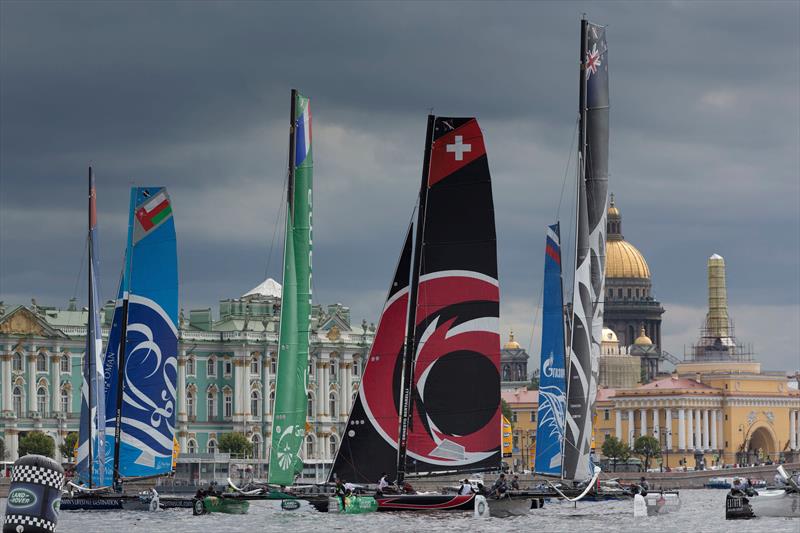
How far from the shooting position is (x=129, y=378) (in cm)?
4878

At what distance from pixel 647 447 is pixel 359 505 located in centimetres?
10753

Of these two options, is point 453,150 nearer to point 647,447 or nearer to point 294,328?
point 294,328

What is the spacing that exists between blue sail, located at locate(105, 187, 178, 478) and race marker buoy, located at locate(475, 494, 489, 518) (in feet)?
42.0

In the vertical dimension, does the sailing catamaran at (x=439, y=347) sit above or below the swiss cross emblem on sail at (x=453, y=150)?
below

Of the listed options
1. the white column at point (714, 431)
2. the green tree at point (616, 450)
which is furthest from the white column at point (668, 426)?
the green tree at point (616, 450)

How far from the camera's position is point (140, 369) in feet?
160

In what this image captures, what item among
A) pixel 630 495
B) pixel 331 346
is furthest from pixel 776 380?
pixel 630 495

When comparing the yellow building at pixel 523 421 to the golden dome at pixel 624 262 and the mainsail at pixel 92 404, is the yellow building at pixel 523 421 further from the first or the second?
the mainsail at pixel 92 404

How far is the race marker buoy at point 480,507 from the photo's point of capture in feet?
126

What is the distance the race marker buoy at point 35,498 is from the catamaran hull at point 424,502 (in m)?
15.0

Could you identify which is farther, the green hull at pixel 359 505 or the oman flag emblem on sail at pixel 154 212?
the oman flag emblem on sail at pixel 154 212

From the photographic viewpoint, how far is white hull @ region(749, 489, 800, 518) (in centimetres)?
4822

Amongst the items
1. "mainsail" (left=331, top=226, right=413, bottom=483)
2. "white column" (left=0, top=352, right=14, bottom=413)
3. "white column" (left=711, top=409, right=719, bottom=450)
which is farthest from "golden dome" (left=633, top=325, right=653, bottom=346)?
"mainsail" (left=331, top=226, right=413, bottom=483)

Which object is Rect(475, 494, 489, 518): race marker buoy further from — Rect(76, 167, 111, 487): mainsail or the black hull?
Rect(76, 167, 111, 487): mainsail
